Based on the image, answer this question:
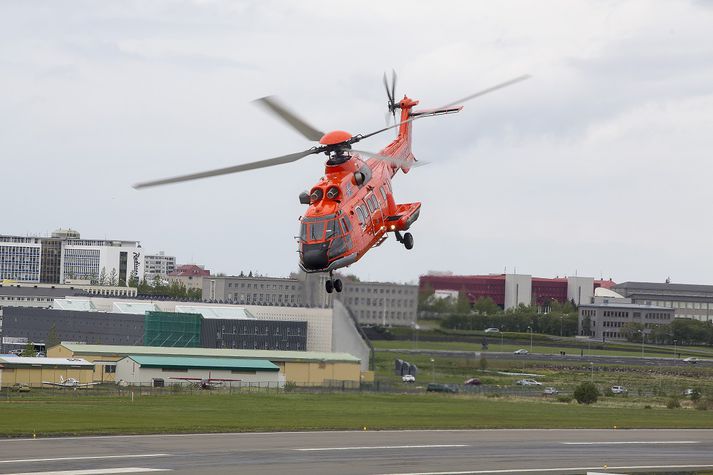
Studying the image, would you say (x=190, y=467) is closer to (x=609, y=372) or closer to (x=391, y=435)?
(x=391, y=435)

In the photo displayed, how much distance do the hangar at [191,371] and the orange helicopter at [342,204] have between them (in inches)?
2637

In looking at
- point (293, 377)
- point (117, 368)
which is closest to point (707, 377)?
point (293, 377)

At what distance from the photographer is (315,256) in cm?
3762

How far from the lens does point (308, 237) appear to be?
38.0 meters

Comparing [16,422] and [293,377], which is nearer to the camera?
[16,422]

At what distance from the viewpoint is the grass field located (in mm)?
62094

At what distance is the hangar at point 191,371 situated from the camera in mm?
106062

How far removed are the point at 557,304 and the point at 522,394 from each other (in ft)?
65.7

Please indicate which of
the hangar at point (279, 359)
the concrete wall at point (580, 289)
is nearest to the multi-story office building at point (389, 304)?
the concrete wall at point (580, 289)

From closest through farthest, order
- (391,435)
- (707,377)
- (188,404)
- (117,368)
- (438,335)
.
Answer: (438,335)
(391,435)
(188,404)
(707,377)
(117,368)

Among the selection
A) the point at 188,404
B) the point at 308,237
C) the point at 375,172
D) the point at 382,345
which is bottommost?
the point at 188,404

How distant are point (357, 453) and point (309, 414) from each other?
71.5ft

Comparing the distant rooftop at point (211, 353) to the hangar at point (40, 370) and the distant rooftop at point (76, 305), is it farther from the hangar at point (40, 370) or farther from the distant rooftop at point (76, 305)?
the distant rooftop at point (76, 305)

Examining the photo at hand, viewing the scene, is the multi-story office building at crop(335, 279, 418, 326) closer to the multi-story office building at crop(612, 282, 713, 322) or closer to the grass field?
the grass field
